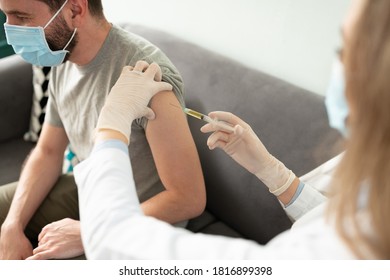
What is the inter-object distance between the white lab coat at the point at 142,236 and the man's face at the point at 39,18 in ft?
1.64

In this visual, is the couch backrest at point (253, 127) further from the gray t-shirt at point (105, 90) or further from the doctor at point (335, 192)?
the doctor at point (335, 192)

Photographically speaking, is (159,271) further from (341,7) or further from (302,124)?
(341,7)

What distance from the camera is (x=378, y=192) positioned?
28.1 inches

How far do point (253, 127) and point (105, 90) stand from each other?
0.45 metres

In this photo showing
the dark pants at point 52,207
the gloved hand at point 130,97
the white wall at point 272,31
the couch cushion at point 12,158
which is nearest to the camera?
the gloved hand at point 130,97

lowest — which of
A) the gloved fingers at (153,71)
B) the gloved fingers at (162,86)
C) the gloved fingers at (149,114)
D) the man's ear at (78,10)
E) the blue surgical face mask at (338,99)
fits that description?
the gloved fingers at (149,114)

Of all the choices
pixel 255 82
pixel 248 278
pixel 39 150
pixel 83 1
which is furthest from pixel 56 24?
pixel 248 278

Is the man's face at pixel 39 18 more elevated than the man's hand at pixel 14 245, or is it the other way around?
the man's face at pixel 39 18

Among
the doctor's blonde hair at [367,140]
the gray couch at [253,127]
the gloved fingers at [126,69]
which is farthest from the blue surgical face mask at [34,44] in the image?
the doctor's blonde hair at [367,140]

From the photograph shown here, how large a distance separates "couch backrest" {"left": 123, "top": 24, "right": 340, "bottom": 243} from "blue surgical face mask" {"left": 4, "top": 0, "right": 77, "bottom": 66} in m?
0.46

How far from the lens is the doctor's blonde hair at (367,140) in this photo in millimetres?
653

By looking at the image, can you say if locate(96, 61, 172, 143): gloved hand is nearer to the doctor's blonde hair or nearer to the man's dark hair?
the man's dark hair

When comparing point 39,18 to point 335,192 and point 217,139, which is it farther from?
point 335,192

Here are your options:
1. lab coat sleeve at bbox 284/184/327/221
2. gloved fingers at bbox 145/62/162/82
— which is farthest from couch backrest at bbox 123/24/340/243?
gloved fingers at bbox 145/62/162/82
